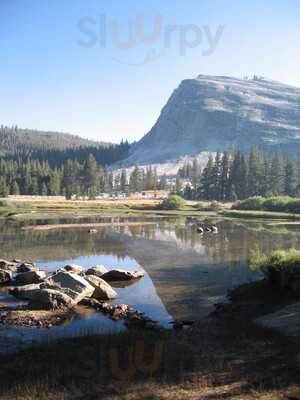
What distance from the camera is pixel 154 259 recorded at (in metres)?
36.9

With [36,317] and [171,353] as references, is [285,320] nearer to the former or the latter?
[171,353]

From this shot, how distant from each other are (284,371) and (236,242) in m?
37.6

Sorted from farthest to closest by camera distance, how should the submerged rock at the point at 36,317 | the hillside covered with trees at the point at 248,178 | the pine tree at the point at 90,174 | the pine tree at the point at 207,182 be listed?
1. the pine tree at the point at 90,174
2. the pine tree at the point at 207,182
3. the hillside covered with trees at the point at 248,178
4. the submerged rock at the point at 36,317

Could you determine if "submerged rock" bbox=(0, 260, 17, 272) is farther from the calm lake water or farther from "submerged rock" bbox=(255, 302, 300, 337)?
"submerged rock" bbox=(255, 302, 300, 337)

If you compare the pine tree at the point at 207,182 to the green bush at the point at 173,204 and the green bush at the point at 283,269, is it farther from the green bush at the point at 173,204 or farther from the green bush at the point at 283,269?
the green bush at the point at 283,269

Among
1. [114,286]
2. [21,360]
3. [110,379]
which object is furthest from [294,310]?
[114,286]

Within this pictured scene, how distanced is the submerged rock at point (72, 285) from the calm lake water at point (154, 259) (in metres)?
1.23

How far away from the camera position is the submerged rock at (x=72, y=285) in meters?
21.1

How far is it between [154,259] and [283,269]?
17275 mm

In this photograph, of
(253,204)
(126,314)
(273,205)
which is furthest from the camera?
(253,204)

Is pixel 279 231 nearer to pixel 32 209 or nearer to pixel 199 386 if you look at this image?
pixel 199 386

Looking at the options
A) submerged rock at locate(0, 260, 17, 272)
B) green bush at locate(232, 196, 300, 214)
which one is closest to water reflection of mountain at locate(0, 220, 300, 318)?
submerged rock at locate(0, 260, 17, 272)

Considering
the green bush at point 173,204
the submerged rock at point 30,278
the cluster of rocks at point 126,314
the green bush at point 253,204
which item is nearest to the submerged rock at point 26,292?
the submerged rock at point 30,278

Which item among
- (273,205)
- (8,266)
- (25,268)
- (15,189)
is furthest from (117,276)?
(15,189)
